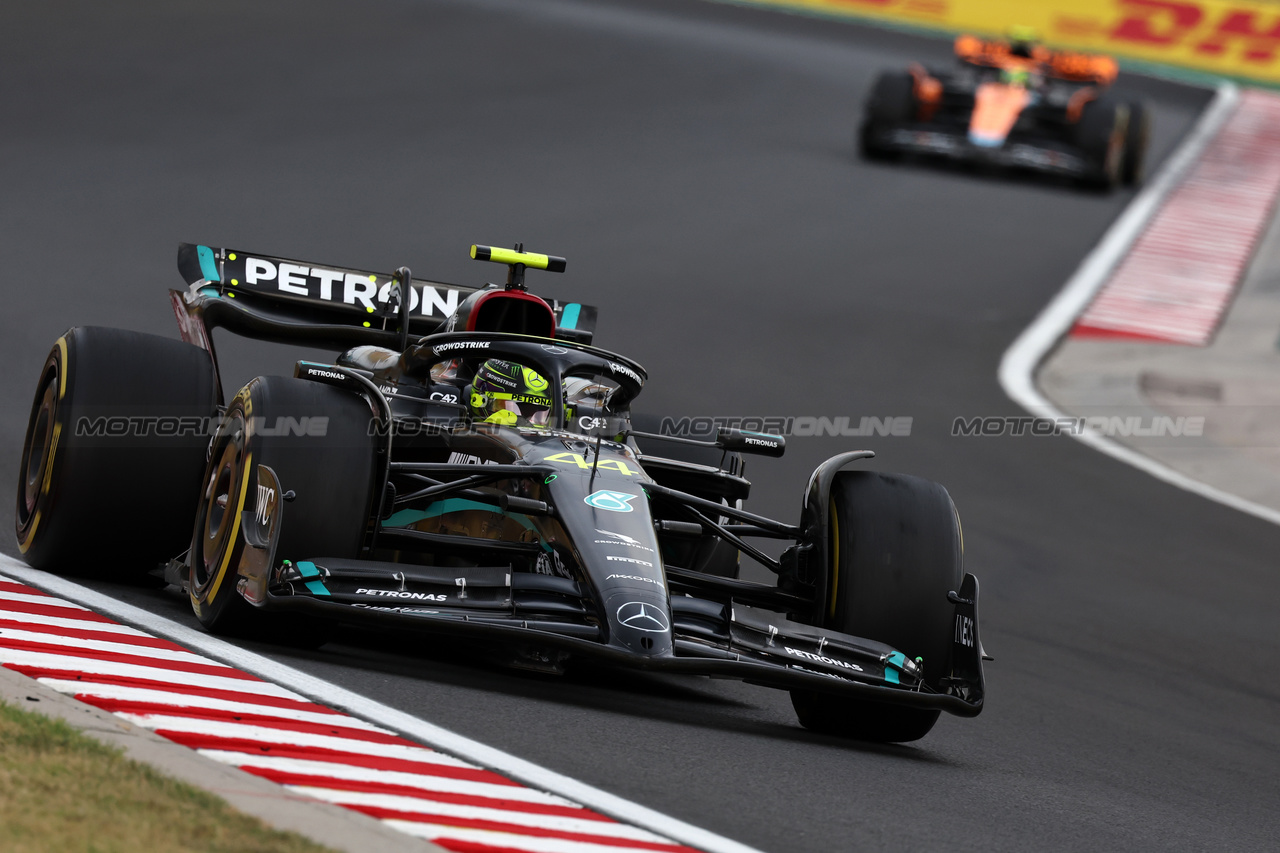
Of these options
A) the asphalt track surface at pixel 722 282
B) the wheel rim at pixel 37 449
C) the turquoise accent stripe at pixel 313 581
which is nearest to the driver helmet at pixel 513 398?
the asphalt track surface at pixel 722 282

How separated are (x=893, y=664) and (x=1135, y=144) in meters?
20.8

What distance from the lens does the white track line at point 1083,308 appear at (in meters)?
14.4

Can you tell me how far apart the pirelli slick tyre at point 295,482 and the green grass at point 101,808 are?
195 centimetres

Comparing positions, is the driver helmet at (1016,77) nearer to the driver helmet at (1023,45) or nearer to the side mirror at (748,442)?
the driver helmet at (1023,45)

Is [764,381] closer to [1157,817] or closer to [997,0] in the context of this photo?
[1157,817]

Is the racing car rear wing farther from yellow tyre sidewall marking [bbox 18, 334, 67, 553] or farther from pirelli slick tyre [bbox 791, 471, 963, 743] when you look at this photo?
pirelli slick tyre [bbox 791, 471, 963, 743]

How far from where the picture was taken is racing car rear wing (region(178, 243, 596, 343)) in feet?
31.2

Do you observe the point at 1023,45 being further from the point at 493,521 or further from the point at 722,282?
the point at 493,521

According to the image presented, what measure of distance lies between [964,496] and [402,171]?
11379mm

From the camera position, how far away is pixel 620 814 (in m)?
5.04

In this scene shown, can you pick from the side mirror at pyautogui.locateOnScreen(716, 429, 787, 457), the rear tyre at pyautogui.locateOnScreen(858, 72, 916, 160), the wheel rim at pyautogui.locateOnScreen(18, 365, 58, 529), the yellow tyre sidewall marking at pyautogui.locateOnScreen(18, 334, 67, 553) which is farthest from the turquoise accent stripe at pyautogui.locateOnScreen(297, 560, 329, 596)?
the rear tyre at pyautogui.locateOnScreen(858, 72, 916, 160)

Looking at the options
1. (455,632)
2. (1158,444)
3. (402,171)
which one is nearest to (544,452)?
(455,632)

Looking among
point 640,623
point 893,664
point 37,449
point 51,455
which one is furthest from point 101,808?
point 37,449

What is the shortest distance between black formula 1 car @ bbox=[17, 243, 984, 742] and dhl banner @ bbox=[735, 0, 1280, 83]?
30.2 meters
